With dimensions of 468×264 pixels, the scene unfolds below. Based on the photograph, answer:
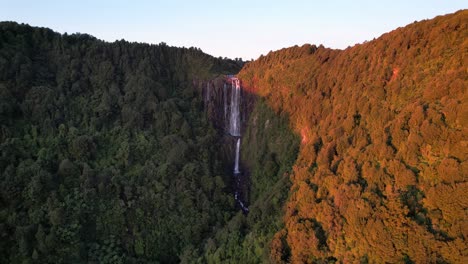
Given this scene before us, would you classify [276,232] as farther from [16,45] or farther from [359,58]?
[16,45]

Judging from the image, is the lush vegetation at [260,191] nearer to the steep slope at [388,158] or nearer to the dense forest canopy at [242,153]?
the dense forest canopy at [242,153]

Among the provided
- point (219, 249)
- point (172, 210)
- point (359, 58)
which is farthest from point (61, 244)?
point (359, 58)

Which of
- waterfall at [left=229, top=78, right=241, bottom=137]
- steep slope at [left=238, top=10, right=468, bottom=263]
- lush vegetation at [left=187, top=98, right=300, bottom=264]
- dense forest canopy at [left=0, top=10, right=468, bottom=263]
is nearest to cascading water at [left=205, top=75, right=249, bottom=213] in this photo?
waterfall at [left=229, top=78, right=241, bottom=137]

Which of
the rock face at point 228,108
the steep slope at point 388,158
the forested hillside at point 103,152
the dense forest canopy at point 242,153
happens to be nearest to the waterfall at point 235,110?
the rock face at point 228,108

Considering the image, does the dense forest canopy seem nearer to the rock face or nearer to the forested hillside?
the forested hillside

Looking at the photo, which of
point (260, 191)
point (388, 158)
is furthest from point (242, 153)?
point (388, 158)

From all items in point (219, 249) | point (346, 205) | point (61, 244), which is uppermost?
point (346, 205)

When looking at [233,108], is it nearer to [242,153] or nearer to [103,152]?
[242,153]
